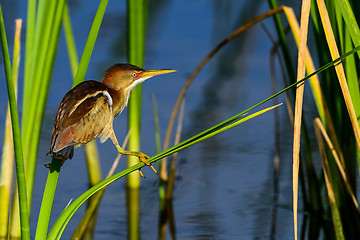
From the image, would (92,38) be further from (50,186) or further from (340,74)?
(340,74)

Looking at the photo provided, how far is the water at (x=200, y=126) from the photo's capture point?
10.7 feet

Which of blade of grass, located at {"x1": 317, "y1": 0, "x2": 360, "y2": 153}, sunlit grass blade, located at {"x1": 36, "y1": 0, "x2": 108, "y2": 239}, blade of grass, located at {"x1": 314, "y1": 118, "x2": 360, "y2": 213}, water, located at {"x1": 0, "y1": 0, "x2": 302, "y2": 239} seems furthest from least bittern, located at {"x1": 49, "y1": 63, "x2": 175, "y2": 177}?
water, located at {"x1": 0, "y1": 0, "x2": 302, "y2": 239}

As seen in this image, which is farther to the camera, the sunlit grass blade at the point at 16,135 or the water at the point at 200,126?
the water at the point at 200,126

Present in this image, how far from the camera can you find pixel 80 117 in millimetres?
2045

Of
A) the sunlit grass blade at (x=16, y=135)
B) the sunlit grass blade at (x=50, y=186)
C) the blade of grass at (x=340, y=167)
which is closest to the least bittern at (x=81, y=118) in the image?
the sunlit grass blade at (x=50, y=186)

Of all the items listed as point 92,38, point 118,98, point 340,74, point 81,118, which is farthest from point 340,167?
point 92,38

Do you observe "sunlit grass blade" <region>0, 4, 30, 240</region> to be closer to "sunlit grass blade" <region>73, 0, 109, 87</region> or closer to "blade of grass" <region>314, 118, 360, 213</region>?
"sunlit grass blade" <region>73, 0, 109, 87</region>

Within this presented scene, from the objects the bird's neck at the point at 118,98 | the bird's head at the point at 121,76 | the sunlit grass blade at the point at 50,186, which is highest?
the bird's head at the point at 121,76

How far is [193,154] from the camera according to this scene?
4.04 metres

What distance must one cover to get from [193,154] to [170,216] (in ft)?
2.63

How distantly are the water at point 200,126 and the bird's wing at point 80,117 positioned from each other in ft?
3.70

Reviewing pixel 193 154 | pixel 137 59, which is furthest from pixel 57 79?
pixel 137 59

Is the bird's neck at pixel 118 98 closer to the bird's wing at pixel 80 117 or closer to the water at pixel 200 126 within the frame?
the bird's wing at pixel 80 117

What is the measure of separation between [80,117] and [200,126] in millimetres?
2204
